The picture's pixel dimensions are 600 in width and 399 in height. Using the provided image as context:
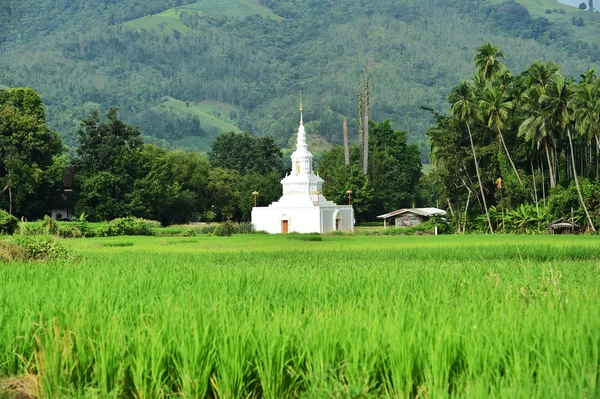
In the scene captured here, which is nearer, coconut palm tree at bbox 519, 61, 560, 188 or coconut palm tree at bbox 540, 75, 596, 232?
coconut palm tree at bbox 540, 75, 596, 232

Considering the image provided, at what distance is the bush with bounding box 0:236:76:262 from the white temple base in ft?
152

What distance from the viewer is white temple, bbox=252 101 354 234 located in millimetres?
69750

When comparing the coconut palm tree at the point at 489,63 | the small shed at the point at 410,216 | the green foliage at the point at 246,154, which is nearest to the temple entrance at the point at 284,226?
the small shed at the point at 410,216

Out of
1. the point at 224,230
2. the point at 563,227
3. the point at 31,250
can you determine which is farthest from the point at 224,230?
the point at 31,250

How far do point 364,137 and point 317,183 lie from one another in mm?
16989

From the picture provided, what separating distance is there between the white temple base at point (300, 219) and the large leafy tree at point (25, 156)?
52.2 feet

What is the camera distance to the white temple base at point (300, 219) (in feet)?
228

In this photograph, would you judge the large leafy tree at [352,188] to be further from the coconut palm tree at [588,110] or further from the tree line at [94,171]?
the coconut palm tree at [588,110]

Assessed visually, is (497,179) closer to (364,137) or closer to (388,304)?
(364,137)

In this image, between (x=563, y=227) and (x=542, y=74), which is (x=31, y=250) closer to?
(x=563, y=227)

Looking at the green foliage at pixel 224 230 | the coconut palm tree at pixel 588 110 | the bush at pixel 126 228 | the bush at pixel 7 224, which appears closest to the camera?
the bush at pixel 7 224

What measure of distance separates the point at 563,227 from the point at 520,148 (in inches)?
394

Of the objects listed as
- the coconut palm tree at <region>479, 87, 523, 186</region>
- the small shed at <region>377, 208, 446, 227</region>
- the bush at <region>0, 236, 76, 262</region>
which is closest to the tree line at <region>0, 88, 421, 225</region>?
the small shed at <region>377, 208, 446, 227</region>

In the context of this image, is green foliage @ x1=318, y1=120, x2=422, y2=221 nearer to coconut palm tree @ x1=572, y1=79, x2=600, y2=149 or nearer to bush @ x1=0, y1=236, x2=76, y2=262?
coconut palm tree @ x1=572, y1=79, x2=600, y2=149
